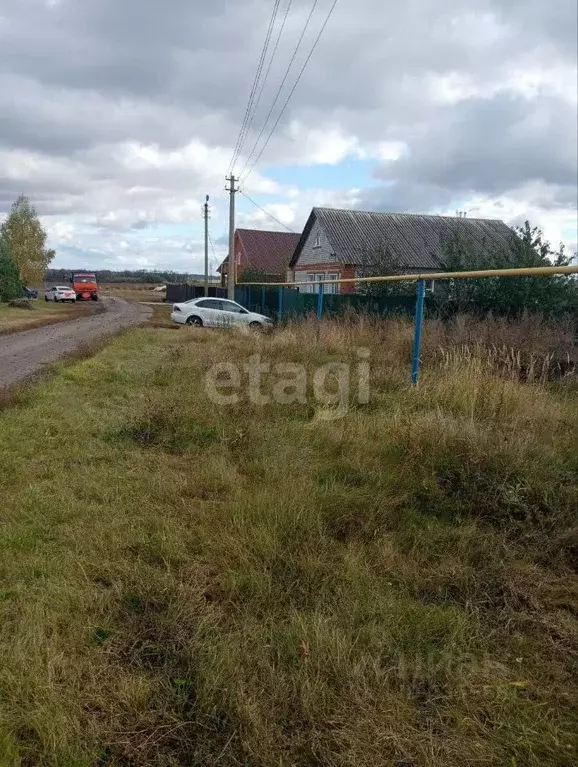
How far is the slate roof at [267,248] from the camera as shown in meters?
42.3

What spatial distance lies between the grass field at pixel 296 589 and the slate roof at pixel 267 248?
3756cm

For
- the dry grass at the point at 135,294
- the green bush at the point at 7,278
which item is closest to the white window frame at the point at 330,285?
the green bush at the point at 7,278

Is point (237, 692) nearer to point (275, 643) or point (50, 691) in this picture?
point (275, 643)

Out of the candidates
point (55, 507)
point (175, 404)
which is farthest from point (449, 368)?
point (55, 507)

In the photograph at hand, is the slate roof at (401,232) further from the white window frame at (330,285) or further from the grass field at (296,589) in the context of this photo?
the grass field at (296,589)

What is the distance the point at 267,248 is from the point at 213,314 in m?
24.9

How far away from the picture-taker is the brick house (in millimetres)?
24703

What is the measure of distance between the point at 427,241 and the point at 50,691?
1051 inches

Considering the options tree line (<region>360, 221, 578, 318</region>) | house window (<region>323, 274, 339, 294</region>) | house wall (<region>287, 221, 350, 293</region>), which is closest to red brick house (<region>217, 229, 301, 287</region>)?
house wall (<region>287, 221, 350, 293</region>)

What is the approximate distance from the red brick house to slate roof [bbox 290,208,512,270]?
44.5ft

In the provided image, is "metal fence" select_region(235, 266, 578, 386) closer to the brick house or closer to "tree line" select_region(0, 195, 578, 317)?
"tree line" select_region(0, 195, 578, 317)

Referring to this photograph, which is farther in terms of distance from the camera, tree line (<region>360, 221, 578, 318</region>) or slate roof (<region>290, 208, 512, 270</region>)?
slate roof (<region>290, 208, 512, 270</region>)

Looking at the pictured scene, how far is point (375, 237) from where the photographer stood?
25938 millimetres

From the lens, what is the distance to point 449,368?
6.74 metres
